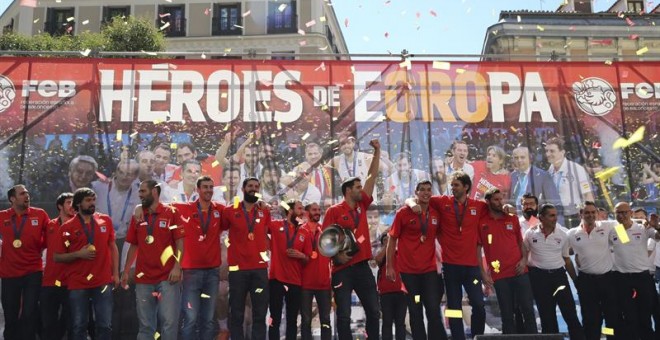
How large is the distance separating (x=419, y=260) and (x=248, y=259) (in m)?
1.64

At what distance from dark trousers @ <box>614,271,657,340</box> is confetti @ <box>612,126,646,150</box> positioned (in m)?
1.67

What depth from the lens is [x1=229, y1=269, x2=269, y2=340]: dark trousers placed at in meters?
5.52

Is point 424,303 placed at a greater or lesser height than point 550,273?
lesser

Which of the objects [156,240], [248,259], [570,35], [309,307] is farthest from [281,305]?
[570,35]

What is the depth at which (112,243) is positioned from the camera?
5852mm

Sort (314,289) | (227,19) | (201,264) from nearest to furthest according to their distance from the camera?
(201,264) < (314,289) < (227,19)

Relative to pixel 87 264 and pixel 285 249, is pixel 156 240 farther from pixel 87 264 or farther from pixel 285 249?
pixel 285 249

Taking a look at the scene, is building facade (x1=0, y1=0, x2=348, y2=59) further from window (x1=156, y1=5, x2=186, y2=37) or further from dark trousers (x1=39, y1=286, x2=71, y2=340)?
dark trousers (x1=39, y1=286, x2=71, y2=340)

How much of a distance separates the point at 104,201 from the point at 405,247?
3.52 meters

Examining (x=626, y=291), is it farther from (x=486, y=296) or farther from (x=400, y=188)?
(x=400, y=188)

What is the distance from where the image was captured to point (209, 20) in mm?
26547

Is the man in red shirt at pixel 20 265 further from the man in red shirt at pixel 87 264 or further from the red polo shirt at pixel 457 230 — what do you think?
the red polo shirt at pixel 457 230

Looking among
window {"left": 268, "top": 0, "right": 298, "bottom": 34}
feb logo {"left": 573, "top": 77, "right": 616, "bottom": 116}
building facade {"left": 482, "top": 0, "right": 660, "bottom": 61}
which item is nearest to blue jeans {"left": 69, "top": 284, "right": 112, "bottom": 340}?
feb logo {"left": 573, "top": 77, "right": 616, "bottom": 116}

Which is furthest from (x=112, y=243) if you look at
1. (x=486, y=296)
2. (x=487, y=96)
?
(x=487, y=96)
